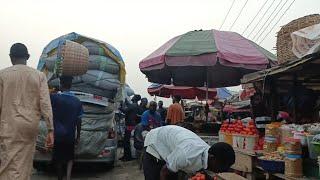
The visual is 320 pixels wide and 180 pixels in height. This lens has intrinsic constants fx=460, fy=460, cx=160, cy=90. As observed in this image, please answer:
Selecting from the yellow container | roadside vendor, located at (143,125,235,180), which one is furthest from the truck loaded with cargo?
roadside vendor, located at (143,125,235,180)

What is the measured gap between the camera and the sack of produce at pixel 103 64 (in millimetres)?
11414

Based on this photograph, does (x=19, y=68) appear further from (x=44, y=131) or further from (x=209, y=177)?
(x=44, y=131)

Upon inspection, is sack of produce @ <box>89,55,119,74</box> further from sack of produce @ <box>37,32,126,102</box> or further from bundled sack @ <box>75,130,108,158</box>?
bundled sack @ <box>75,130,108,158</box>

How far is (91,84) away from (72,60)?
179 centimetres

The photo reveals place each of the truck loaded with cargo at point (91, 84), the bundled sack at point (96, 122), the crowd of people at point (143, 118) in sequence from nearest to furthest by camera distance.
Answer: the truck loaded with cargo at point (91, 84) < the bundled sack at point (96, 122) < the crowd of people at point (143, 118)

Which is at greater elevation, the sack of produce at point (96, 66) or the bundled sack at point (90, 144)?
the sack of produce at point (96, 66)

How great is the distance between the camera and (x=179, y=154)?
4.98 m

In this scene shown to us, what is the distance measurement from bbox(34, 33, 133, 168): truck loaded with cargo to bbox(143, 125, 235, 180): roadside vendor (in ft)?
13.2

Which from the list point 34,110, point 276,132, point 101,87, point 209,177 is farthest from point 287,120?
point 101,87

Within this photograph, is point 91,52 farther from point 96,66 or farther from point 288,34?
point 288,34

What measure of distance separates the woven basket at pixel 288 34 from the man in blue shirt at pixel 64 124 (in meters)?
3.80

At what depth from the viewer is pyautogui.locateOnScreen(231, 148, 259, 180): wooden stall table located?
683 centimetres

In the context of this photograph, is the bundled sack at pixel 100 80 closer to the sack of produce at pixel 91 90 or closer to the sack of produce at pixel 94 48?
the sack of produce at pixel 91 90

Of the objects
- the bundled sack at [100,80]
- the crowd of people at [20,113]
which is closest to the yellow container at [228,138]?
the crowd of people at [20,113]
